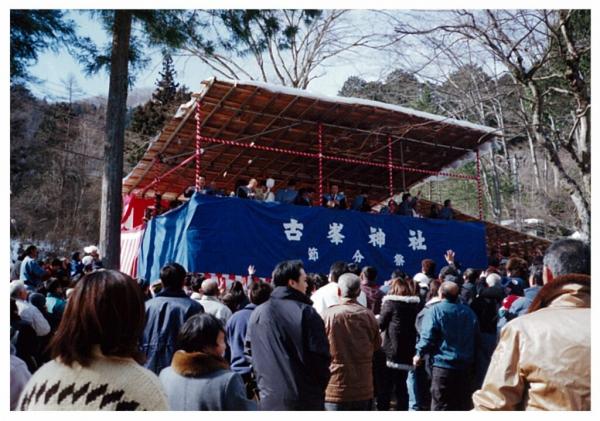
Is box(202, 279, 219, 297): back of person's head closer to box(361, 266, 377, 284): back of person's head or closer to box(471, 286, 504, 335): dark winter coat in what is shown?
box(361, 266, 377, 284): back of person's head

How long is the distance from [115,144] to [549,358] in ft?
23.9

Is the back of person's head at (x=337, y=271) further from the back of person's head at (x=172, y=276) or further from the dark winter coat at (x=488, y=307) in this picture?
the back of person's head at (x=172, y=276)

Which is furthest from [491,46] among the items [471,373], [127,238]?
[127,238]

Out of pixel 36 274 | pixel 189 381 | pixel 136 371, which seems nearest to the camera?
pixel 136 371

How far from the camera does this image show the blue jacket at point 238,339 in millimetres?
4412

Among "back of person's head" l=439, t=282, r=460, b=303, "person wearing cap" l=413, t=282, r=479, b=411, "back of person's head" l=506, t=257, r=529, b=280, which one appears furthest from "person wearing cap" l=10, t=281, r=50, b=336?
"back of person's head" l=506, t=257, r=529, b=280

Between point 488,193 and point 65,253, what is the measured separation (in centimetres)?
2044

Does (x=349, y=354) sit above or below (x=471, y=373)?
above

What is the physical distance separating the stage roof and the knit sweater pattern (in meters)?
7.28

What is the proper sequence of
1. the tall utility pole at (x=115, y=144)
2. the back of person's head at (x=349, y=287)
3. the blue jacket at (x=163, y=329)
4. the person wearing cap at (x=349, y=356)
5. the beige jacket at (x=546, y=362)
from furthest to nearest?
1. the tall utility pole at (x=115, y=144)
2. the back of person's head at (x=349, y=287)
3. the person wearing cap at (x=349, y=356)
4. the blue jacket at (x=163, y=329)
5. the beige jacket at (x=546, y=362)

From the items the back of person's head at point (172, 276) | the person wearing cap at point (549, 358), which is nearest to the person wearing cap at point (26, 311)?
the back of person's head at point (172, 276)

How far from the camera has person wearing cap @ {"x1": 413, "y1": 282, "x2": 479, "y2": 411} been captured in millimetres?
5047

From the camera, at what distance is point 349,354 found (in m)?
4.45
